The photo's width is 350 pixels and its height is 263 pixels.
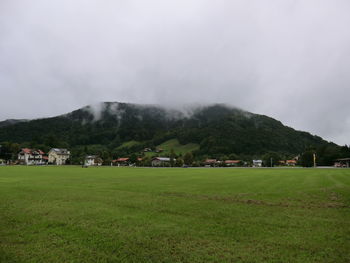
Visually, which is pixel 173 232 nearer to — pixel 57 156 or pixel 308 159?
pixel 308 159

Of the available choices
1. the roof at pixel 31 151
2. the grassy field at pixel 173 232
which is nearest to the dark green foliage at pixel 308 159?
the grassy field at pixel 173 232

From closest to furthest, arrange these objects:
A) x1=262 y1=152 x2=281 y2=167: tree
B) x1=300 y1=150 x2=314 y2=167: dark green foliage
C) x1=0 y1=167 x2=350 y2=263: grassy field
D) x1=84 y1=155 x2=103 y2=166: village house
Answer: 1. x1=0 y1=167 x2=350 y2=263: grassy field
2. x1=300 y1=150 x2=314 y2=167: dark green foliage
3. x1=262 y1=152 x2=281 y2=167: tree
4. x1=84 y1=155 x2=103 y2=166: village house

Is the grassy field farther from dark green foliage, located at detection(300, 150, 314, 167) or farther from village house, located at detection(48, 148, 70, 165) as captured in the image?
village house, located at detection(48, 148, 70, 165)

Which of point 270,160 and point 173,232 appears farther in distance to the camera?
point 270,160

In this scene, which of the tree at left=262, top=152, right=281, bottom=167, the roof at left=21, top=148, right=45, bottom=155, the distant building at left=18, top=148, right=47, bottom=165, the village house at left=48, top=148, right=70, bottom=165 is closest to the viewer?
the tree at left=262, top=152, right=281, bottom=167

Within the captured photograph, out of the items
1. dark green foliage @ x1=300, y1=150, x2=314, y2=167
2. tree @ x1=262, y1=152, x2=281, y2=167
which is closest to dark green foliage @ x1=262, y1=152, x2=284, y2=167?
tree @ x1=262, y1=152, x2=281, y2=167

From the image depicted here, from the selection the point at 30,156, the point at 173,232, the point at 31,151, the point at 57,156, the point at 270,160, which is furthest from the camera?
the point at 57,156

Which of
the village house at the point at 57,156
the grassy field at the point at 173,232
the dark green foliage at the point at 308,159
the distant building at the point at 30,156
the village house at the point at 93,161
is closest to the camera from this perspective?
the grassy field at the point at 173,232

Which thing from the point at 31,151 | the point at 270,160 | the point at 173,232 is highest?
the point at 31,151

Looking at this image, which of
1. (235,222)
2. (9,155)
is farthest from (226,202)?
(9,155)

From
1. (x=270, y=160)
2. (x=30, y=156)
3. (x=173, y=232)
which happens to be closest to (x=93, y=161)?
(x=30, y=156)

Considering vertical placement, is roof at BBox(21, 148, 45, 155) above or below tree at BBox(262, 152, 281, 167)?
above

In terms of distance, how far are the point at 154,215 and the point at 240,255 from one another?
5.90 metres

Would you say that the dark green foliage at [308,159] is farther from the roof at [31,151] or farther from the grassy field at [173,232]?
the roof at [31,151]
